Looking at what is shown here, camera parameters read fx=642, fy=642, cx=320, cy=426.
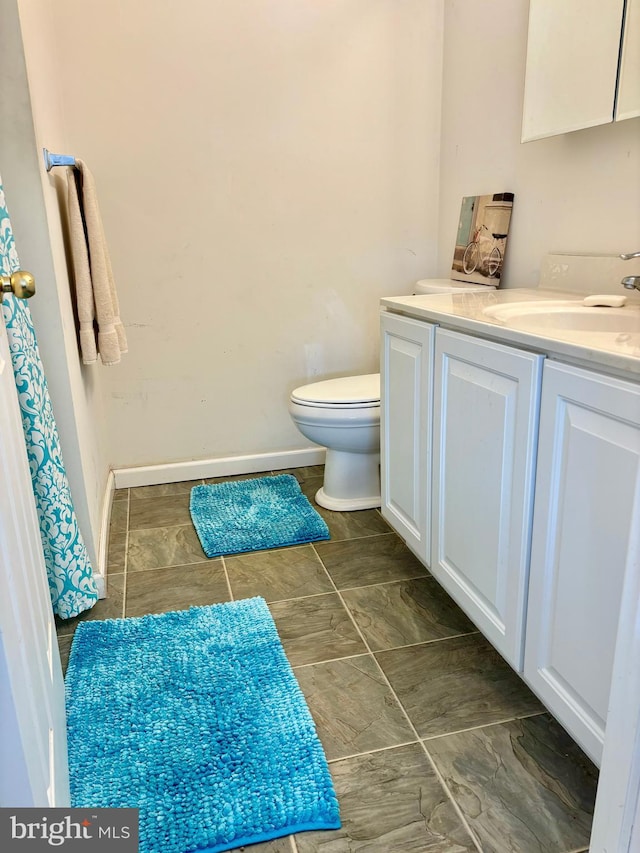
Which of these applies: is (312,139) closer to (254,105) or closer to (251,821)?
(254,105)

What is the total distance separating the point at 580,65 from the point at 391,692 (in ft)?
5.56

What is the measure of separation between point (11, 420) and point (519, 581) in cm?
96

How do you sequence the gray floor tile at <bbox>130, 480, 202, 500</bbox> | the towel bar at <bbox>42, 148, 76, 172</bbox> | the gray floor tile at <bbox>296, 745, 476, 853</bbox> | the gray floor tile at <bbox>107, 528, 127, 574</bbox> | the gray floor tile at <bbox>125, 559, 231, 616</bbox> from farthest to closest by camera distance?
1. the gray floor tile at <bbox>130, 480, 202, 500</bbox>
2. the gray floor tile at <bbox>107, 528, 127, 574</bbox>
3. the gray floor tile at <bbox>125, 559, 231, 616</bbox>
4. the towel bar at <bbox>42, 148, 76, 172</bbox>
5. the gray floor tile at <bbox>296, 745, 476, 853</bbox>

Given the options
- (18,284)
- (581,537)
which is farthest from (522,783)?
(18,284)

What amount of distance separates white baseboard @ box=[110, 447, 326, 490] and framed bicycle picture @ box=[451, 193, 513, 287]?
102cm

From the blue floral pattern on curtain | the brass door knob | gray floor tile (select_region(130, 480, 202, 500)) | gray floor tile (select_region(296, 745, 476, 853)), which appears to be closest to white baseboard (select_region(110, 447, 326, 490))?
gray floor tile (select_region(130, 480, 202, 500))

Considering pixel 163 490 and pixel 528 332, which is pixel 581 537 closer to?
pixel 528 332

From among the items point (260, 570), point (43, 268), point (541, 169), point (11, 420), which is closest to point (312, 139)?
point (541, 169)

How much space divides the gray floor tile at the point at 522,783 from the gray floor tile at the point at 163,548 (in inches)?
42.6

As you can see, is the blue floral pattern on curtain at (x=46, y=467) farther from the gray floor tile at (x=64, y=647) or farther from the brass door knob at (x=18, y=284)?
the brass door knob at (x=18, y=284)

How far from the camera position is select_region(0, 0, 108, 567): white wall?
5.03ft

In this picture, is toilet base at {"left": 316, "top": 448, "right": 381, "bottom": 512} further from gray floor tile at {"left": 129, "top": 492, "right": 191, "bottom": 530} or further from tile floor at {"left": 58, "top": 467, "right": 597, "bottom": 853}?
gray floor tile at {"left": 129, "top": 492, "right": 191, "bottom": 530}

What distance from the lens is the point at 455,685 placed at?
1.51 metres

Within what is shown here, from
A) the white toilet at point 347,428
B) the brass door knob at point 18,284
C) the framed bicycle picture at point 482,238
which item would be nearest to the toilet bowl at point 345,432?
the white toilet at point 347,428
